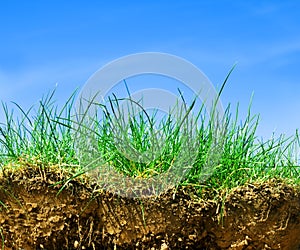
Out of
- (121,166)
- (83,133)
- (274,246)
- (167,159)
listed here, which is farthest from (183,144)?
(274,246)

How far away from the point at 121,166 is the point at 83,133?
32 centimetres

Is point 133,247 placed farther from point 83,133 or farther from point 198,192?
point 83,133

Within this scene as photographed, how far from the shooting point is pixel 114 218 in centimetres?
283

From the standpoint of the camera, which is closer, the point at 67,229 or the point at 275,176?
the point at 67,229

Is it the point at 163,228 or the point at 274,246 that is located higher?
the point at 163,228

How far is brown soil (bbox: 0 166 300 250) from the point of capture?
2.81 meters

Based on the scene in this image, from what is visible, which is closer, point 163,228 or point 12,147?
point 163,228

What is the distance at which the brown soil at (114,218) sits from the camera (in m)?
2.81

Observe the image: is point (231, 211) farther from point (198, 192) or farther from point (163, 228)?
point (163, 228)

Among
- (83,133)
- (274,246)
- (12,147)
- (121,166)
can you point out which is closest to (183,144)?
(121,166)

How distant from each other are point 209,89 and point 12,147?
51.1 inches

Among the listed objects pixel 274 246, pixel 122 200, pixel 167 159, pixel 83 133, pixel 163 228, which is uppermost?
pixel 83 133

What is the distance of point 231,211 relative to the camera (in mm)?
2875

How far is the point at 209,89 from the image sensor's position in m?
3.09
